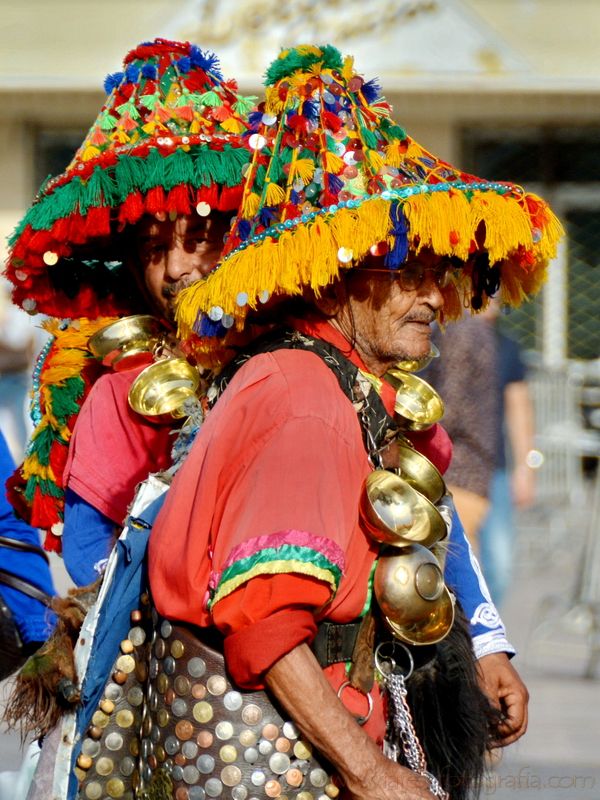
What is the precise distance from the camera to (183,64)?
3.33m

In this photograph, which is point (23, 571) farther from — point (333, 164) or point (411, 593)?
point (333, 164)

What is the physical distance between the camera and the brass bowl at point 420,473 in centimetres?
266

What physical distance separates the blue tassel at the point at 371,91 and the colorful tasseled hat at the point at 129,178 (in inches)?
19.1

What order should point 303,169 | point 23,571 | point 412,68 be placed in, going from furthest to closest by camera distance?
point 412,68 → point 23,571 → point 303,169

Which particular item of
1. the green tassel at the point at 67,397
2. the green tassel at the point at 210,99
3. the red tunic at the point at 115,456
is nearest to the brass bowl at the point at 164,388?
the red tunic at the point at 115,456

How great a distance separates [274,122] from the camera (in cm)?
251

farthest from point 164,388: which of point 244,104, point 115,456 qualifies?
point 244,104

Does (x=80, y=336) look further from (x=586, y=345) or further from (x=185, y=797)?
(x=586, y=345)

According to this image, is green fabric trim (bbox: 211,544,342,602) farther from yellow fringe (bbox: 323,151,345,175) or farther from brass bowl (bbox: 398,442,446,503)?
yellow fringe (bbox: 323,151,345,175)

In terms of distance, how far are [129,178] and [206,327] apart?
0.68 metres

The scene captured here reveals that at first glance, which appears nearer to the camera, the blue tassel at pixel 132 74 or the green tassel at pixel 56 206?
the green tassel at pixel 56 206

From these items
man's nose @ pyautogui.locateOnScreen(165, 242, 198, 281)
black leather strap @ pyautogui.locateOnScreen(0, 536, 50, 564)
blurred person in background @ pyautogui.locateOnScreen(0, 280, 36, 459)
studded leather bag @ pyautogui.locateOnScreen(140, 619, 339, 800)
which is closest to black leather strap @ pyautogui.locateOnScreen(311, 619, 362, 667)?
studded leather bag @ pyautogui.locateOnScreen(140, 619, 339, 800)

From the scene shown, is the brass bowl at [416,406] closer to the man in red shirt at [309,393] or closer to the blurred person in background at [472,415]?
the man in red shirt at [309,393]

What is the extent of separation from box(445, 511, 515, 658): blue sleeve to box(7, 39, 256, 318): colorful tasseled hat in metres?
0.88
